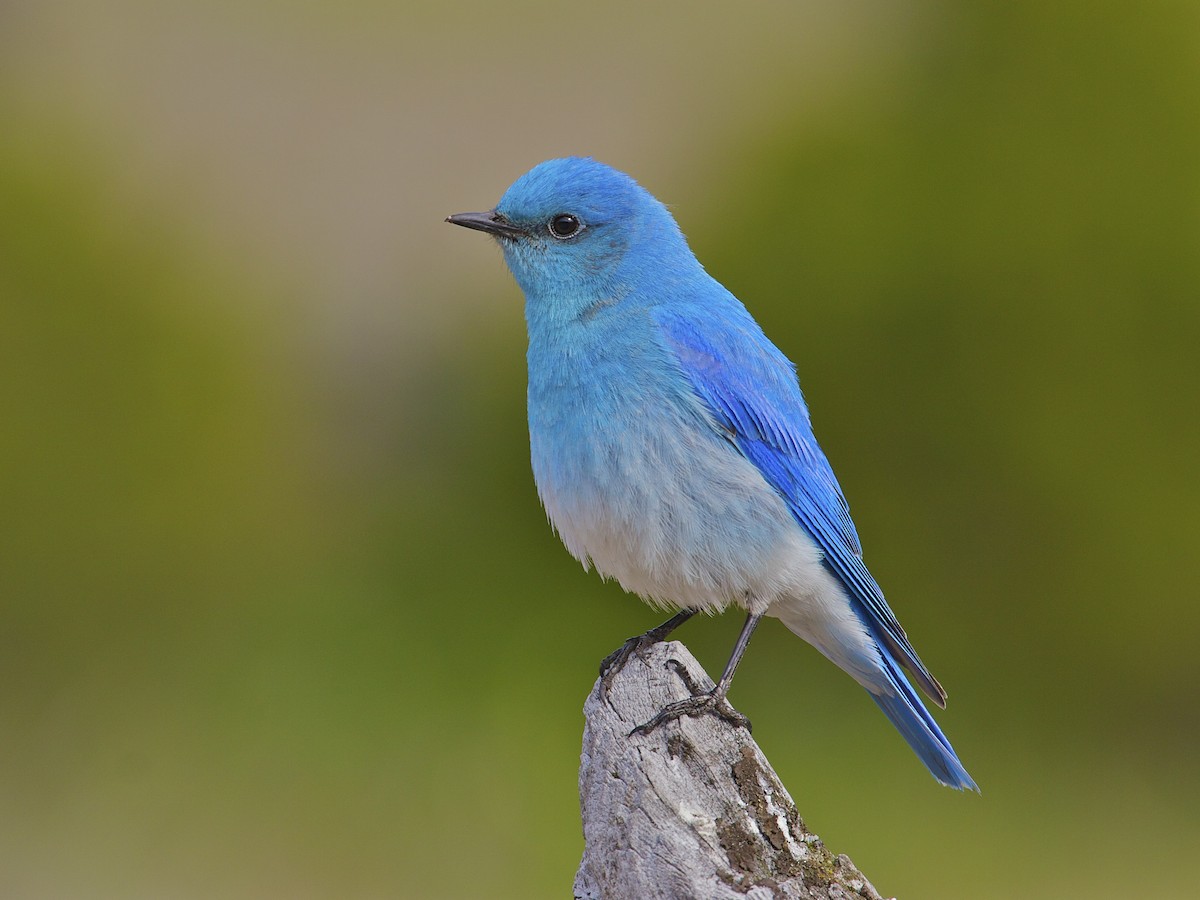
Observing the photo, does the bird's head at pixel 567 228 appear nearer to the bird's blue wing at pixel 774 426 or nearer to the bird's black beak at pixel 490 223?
the bird's black beak at pixel 490 223

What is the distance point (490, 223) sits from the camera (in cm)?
522

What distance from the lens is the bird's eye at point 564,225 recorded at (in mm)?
5238

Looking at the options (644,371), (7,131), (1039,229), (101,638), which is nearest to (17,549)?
(101,638)

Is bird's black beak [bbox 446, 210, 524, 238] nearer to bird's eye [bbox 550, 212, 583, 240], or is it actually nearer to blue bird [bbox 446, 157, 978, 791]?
blue bird [bbox 446, 157, 978, 791]

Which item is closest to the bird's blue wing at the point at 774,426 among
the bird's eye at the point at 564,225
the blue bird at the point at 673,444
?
the blue bird at the point at 673,444

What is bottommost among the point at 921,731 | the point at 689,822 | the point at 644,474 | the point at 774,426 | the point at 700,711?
the point at 689,822

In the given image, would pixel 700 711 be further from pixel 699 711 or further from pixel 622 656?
pixel 622 656

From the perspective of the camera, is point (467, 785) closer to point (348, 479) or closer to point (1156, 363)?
point (348, 479)

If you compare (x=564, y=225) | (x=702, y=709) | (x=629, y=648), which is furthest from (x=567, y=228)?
(x=702, y=709)

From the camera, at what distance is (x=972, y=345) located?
878cm

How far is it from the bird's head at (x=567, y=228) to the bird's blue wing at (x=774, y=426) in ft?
1.07

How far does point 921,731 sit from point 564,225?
247 cm

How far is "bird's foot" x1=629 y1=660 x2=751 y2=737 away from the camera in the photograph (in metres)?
4.32

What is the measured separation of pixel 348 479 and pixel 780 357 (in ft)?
20.5
